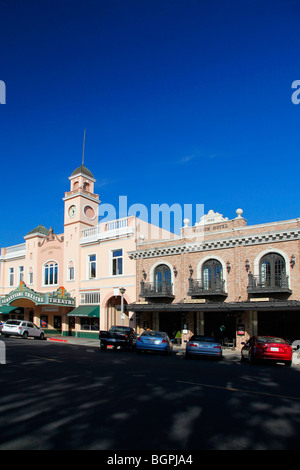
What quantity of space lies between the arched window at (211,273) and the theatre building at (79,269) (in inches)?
260

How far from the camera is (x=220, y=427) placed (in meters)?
6.15

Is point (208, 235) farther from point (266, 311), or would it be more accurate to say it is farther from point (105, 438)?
point (105, 438)

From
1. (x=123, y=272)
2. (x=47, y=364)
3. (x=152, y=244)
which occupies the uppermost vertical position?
(x=152, y=244)

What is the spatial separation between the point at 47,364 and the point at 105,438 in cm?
875

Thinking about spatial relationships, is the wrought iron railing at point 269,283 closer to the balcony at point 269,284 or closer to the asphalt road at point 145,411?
the balcony at point 269,284

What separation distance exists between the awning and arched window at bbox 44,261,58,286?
5.29m

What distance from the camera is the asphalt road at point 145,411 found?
17.8 ft

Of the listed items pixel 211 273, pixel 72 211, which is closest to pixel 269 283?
pixel 211 273

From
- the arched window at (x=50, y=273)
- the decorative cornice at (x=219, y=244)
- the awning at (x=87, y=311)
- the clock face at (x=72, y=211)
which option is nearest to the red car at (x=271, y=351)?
the decorative cornice at (x=219, y=244)

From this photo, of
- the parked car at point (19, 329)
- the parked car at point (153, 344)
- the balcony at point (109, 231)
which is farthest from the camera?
the balcony at point (109, 231)

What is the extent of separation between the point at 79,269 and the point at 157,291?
10352 millimetres

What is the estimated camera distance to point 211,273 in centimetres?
2823
